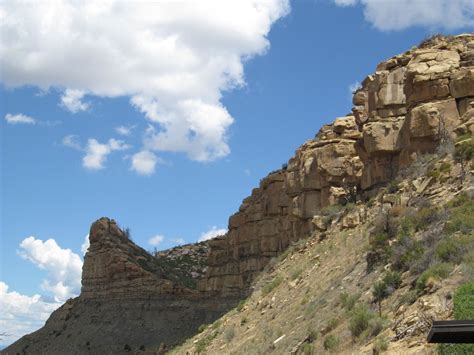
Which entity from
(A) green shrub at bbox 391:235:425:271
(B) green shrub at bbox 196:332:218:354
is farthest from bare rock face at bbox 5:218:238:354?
(A) green shrub at bbox 391:235:425:271

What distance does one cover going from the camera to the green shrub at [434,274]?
1781cm

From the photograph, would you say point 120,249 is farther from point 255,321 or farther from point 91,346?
point 255,321

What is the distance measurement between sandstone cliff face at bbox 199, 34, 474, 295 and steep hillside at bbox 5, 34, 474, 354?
0.07m

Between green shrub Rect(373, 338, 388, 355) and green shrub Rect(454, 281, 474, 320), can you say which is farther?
green shrub Rect(373, 338, 388, 355)

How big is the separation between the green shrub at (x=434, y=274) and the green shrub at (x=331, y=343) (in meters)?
3.07

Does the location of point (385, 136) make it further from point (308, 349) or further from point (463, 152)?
point (308, 349)

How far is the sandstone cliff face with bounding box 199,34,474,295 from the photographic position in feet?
97.8

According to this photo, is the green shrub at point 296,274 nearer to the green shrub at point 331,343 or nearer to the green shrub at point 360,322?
the green shrub at point 331,343

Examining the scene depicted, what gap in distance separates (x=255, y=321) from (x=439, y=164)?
12223mm

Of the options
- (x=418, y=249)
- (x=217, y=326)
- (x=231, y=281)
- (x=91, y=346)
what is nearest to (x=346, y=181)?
(x=217, y=326)

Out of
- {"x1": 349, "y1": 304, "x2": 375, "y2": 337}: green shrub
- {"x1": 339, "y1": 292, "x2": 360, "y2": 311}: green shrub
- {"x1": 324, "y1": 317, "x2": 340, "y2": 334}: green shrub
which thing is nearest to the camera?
{"x1": 349, "y1": 304, "x2": 375, "y2": 337}: green shrub

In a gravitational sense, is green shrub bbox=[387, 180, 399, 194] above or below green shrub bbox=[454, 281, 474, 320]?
above

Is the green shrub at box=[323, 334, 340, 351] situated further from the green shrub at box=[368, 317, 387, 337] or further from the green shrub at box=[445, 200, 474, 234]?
the green shrub at box=[445, 200, 474, 234]

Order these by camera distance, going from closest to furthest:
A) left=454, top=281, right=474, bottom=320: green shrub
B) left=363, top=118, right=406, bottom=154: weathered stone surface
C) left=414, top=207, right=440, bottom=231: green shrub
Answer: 1. left=454, top=281, right=474, bottom=320: green shrub
2. left=414, top=207, right=440, bottom=231: green shrub
3. left=363, top=118, right=406, bottom=154: weathered stone surface
